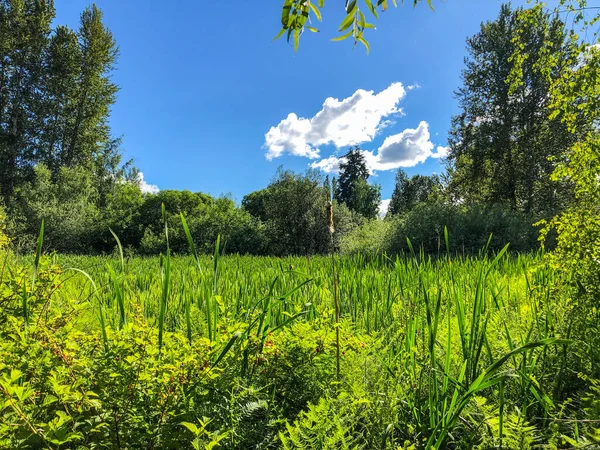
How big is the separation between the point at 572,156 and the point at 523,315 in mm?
978

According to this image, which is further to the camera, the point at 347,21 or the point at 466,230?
the point at 466,230

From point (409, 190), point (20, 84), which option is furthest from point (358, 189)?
point (20, 84)

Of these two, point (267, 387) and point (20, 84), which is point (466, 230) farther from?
point (20, 84)

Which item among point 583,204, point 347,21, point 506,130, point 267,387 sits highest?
point 506,130

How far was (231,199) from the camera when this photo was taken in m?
19.7

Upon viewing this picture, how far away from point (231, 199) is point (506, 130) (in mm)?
15416

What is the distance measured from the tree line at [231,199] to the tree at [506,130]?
6 centimetres

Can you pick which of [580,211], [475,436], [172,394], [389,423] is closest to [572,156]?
[580,211]

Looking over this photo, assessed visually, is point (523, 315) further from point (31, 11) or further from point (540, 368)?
point (31, 11)

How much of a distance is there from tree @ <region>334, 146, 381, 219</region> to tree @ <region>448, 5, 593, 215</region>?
82.5 ft

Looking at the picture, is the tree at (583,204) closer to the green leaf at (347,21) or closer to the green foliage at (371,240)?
the green leaf at (347,21)

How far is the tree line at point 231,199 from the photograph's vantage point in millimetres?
13930

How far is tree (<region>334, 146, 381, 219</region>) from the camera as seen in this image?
44.9 meters

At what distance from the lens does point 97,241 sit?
19031 mm
